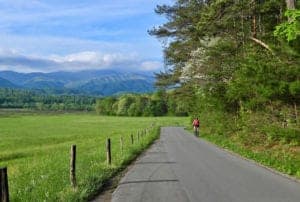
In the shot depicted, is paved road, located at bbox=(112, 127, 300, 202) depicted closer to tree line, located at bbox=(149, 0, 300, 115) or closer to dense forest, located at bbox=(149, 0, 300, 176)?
dense forest, located at bbox=(149, 0, 300, 176)

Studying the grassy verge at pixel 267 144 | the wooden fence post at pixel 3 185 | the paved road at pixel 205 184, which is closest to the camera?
the wooden fence post at pixel 3 185

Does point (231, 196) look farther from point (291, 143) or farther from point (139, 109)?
point (139, 109)

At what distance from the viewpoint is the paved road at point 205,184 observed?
12148 mm

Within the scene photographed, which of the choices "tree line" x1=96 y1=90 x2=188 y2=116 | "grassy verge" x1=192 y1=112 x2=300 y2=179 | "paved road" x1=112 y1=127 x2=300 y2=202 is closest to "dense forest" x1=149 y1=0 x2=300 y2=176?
"grassy verge" x1=192 y1=112 x2=300 y2=179

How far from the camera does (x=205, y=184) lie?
1453 centimetres

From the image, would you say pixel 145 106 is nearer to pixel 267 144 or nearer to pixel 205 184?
pixel 267 144

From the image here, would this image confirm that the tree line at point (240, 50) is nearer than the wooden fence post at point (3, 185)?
No

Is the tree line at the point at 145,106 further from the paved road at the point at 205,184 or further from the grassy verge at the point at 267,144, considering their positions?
the paved road at the point at 205,184

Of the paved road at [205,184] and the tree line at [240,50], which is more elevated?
the tree line at [240,50]

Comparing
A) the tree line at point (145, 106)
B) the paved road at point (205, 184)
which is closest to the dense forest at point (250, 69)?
the paved road at point (205, 184)

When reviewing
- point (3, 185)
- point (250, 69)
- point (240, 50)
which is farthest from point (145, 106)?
point (3, 185)

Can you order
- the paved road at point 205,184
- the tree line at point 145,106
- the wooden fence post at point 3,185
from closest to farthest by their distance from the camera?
the wooden fence post at point 3,185 → the paved road at point 205,184 → the tree line at point 145,106

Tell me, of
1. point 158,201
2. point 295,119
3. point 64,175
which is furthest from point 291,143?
point 158,201

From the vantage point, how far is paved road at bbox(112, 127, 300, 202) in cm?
1215
